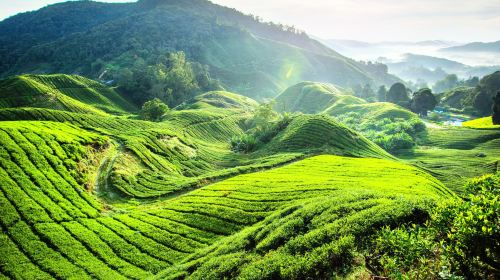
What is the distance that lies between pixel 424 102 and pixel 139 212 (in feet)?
518

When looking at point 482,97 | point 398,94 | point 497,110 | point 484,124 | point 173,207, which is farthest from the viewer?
point 398,94

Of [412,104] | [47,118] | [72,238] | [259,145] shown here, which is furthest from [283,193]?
[412,104]

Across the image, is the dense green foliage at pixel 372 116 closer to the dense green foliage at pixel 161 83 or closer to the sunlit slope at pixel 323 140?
the sunlit slope at pixel 323 140

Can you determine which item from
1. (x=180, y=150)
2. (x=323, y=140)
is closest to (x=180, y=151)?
(x=180, y=150)

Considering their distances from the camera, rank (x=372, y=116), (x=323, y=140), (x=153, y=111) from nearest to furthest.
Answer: (x=323, y=140) → (x=153, y=111) → (x=372, y=116)

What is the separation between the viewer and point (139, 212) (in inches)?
1512

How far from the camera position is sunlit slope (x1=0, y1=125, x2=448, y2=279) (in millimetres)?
24844

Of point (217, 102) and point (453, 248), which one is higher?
point (453, 248)

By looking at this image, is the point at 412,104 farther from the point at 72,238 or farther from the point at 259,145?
the point at 72,238

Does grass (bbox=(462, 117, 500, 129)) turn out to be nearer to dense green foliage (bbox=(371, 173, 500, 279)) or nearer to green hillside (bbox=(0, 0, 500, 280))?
green hillside (bbox=(0, 0, 500, 280))

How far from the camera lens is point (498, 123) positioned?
106625mm

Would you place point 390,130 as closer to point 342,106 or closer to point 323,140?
point 342,106

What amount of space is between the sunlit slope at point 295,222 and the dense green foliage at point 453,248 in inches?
116

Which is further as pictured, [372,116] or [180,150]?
[372,116]
